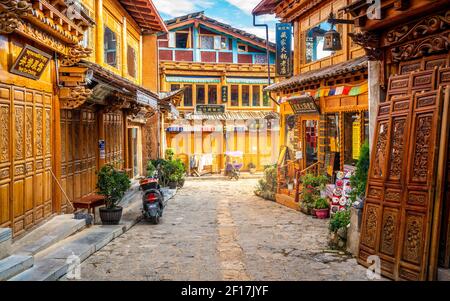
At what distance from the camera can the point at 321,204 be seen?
13617 millimetres

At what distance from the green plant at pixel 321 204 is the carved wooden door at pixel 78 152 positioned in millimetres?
6830

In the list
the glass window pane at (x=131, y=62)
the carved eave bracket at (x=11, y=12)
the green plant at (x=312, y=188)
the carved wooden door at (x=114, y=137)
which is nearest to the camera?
the carved eave bracket at (x=11, y=12)

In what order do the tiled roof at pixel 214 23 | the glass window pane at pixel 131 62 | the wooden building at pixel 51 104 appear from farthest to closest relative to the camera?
the tiled roof at pixel 214 23 → the glass window pane at pixel 131 62 → the wooden building at pixel 51 104

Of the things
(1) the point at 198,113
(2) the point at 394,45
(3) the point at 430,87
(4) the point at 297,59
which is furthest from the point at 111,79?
(1) the point at 198,113

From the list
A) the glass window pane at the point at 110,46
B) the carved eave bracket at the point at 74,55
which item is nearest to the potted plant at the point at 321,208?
the carved eave bracket at the point at 74,55

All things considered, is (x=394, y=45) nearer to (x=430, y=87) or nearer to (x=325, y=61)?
(x=430, y=87)

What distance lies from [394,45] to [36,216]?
7.81m

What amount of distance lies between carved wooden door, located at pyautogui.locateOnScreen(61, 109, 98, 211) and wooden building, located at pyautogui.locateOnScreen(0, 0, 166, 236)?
0.03 metres

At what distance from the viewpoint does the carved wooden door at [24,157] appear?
8.23 meters

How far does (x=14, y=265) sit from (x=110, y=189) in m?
4.53

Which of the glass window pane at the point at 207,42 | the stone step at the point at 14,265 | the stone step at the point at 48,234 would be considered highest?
the glass window pane at the point at 207,42

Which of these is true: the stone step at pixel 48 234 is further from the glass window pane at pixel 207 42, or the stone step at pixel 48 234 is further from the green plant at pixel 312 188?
the glass window pane at pixel 207 42

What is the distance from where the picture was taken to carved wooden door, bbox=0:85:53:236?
8234 mm

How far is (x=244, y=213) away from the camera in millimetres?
14648
